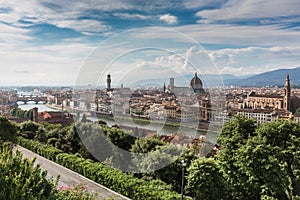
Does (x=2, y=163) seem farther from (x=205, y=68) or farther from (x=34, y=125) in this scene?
(x=34, y=125)

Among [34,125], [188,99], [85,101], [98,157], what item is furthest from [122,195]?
[34,125]

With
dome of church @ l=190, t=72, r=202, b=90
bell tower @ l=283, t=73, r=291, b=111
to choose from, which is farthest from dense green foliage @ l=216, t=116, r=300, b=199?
bell tower @ l=283, t=73, r=291, b=111

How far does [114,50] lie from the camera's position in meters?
7.87

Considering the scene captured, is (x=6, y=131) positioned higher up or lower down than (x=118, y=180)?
higher up

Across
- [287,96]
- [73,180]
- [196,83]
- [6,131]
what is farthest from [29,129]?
[287,96]

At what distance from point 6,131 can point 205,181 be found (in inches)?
327

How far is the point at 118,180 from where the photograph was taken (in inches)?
295

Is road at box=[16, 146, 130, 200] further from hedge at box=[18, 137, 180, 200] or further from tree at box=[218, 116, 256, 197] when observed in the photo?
tree at box=[218, 116, 256, 197]

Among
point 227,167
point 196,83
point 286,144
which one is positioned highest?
point 196,83

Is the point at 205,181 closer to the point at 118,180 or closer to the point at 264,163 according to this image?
the point at 264,163

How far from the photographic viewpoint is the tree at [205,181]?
247 inches

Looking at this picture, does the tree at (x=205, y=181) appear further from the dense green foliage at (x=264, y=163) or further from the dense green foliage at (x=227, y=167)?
the dense green foliage at (x=264, y=163)

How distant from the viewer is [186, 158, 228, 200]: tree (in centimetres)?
627

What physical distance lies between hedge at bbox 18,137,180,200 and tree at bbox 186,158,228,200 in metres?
0.44
